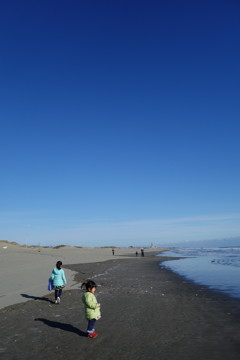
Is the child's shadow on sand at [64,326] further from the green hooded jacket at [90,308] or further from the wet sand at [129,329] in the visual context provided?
the green hooded jacket at [90,308]

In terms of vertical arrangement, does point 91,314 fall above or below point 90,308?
below

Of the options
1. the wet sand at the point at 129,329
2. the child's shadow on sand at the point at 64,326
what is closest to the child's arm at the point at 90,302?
the wet sand at the point at 129,329

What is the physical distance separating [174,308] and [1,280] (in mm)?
14839

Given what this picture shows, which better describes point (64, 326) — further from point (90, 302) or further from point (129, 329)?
point (129, 329)

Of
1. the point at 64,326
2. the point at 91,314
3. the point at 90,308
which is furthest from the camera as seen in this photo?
the point at 64,326

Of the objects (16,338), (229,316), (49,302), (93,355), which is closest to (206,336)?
(229,316)

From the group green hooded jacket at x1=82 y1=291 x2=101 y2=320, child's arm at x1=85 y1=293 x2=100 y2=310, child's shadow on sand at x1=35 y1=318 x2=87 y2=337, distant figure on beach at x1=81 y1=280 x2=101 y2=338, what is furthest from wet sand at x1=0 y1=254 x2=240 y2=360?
child's arm at x1=85 y1=293 x2=100 y2=310

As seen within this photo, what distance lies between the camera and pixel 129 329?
9.71m

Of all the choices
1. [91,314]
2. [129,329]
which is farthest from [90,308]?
[129,329]

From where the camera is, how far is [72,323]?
34.9 feet

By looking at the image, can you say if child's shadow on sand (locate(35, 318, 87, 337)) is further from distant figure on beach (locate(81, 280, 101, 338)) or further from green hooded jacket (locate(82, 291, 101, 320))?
green hooded jacket (locate(82, 291, 101, 320))

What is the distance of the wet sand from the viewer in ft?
25.3

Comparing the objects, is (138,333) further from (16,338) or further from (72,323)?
(16,338)

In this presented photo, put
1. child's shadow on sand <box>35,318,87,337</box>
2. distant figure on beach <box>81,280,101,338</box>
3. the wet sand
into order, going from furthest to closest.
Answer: child's shadow on sand <box>35,318,87,337</box> → distant figure on beach <box>81,280,101,338</box> → the wet sand
